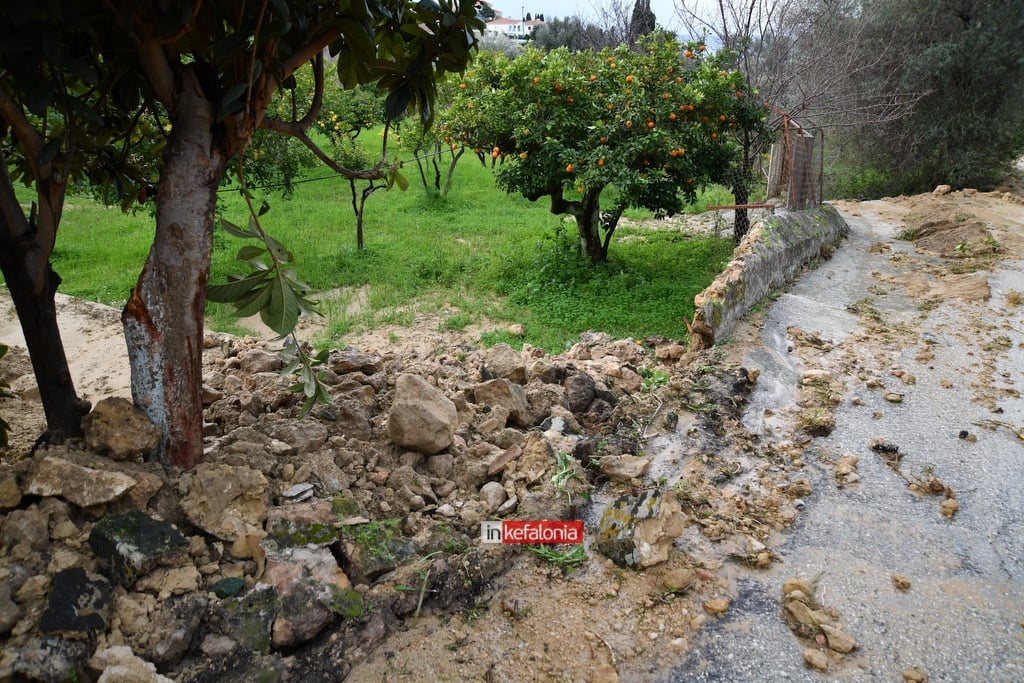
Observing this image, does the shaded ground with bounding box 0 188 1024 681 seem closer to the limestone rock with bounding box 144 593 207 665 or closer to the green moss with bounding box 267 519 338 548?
the green moss with bounding box 267 519 338 548

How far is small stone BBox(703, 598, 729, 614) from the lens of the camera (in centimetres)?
264

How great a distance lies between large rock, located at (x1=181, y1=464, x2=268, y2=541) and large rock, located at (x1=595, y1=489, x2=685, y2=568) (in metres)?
1.45

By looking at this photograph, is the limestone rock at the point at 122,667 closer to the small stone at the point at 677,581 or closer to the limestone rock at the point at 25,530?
the limestone rock at the point at 25,530

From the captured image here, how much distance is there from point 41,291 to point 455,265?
7.44 m

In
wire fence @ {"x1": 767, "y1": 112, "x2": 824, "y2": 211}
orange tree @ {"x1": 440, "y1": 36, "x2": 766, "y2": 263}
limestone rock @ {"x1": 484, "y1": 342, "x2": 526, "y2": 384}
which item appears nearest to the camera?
limestone rock @ {"x1": 484, "y1": 342, "x2": 526, "y2": 384}

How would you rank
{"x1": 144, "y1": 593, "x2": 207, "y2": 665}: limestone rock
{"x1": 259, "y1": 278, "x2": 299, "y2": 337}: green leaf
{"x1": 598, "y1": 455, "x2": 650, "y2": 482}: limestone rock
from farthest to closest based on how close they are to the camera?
{"x1": 598, "y1": 455, "x2": 650, "y2": 482}: limestone rock
{"x1": 259, "y1": 278, "x2": 299, "y2": 337}: green leaf
{"x1": 144, "y1": 593, "x2": 207, "y2": 665}: limestone rock

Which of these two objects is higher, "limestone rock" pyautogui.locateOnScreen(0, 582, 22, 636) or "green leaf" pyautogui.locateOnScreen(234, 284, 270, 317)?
"green leaf" pyautogui.locateOnScreen(234, 284, 270, 317)

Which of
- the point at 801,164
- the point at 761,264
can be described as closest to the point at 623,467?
the point at 761,264

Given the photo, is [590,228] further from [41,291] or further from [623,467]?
[41,291]

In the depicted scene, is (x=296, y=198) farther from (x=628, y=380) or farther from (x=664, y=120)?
(x=628, y=380)

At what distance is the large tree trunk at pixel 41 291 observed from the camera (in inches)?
104

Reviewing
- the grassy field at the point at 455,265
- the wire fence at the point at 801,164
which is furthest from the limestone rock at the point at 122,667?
the wire fence at the point at 801,164

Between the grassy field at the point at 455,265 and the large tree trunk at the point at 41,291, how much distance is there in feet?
9.13

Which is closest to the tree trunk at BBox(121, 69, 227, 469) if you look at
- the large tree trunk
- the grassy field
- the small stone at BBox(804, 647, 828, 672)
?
the large tree trunk
